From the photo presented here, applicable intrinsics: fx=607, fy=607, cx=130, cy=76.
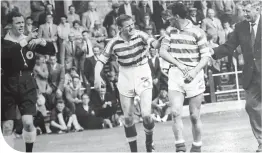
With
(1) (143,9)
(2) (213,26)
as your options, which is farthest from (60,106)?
(2) (213,26)

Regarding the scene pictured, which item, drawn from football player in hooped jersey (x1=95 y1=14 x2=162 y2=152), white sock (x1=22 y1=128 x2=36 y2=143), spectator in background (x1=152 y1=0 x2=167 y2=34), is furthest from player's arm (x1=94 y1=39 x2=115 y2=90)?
white sock (x1=22 y1=128 x2=36 y2=143)

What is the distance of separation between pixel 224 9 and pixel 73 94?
194 cm

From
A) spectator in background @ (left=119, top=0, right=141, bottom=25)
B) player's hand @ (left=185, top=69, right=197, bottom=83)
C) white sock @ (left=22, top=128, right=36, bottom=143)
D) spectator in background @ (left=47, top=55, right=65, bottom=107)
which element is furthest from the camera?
spectator in background @ (left=47, top=55, right=65, bottom=107)

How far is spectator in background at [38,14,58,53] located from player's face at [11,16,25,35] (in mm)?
209

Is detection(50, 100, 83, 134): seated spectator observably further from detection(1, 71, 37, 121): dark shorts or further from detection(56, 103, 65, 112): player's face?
detection(1, 71, 37, 121): dark shorts

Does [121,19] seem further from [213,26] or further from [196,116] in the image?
[196,116]

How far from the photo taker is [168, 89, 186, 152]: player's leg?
5.93 meters

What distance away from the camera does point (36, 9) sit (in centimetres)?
647

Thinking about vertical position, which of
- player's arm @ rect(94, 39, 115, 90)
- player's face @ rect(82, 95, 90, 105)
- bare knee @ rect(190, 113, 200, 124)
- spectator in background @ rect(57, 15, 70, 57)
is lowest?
bare knee @ rect(190, 113, 200, 124)

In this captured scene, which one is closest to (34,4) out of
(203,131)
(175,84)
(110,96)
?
(110,96)

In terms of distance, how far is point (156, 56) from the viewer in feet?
20.7

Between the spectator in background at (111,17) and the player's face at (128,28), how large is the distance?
322mm

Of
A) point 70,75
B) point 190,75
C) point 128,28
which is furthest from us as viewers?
point 70,75

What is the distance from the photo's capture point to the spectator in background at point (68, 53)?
21.9ft
